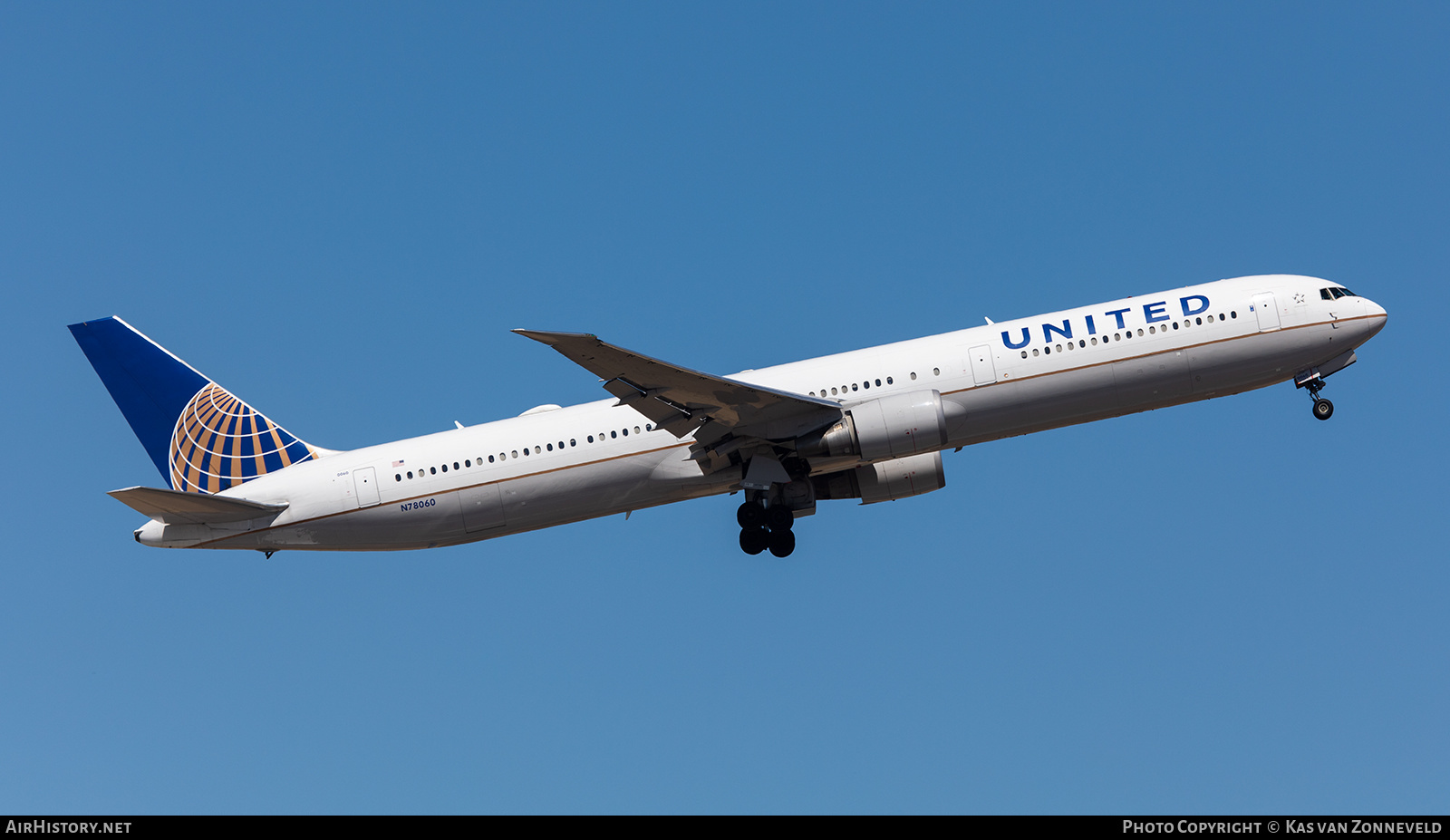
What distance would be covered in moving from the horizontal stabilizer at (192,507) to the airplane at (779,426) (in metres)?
0.05

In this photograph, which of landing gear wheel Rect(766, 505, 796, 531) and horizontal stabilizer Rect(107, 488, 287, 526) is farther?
landing gear wheel Rect(766, 505, 796, 531)

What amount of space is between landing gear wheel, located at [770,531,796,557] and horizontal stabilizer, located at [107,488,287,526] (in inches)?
476

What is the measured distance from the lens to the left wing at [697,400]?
28.8m

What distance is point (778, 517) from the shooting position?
3284cm

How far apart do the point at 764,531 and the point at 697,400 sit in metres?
4.44

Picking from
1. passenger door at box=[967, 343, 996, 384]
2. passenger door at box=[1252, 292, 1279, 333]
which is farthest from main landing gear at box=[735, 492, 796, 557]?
passenger door at box=[1252, 292, 1279, 333]

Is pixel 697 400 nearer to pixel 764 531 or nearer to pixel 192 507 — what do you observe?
pixel 764 531

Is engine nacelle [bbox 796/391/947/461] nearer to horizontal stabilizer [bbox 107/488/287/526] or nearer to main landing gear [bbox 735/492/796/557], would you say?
main landing gear [bbox 735/492/796/557]

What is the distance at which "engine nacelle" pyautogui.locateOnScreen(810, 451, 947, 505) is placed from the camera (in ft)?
113

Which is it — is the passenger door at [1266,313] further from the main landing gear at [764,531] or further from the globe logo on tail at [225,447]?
the globe logo on tail at [225,447]

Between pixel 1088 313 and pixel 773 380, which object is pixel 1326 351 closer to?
Answer: pixel 1088 313

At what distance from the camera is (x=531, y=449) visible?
3234 centimetres

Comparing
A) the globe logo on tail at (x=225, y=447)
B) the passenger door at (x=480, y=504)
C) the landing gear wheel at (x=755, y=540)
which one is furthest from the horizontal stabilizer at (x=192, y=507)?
the landing gear wheel at (x=755, y=540)
